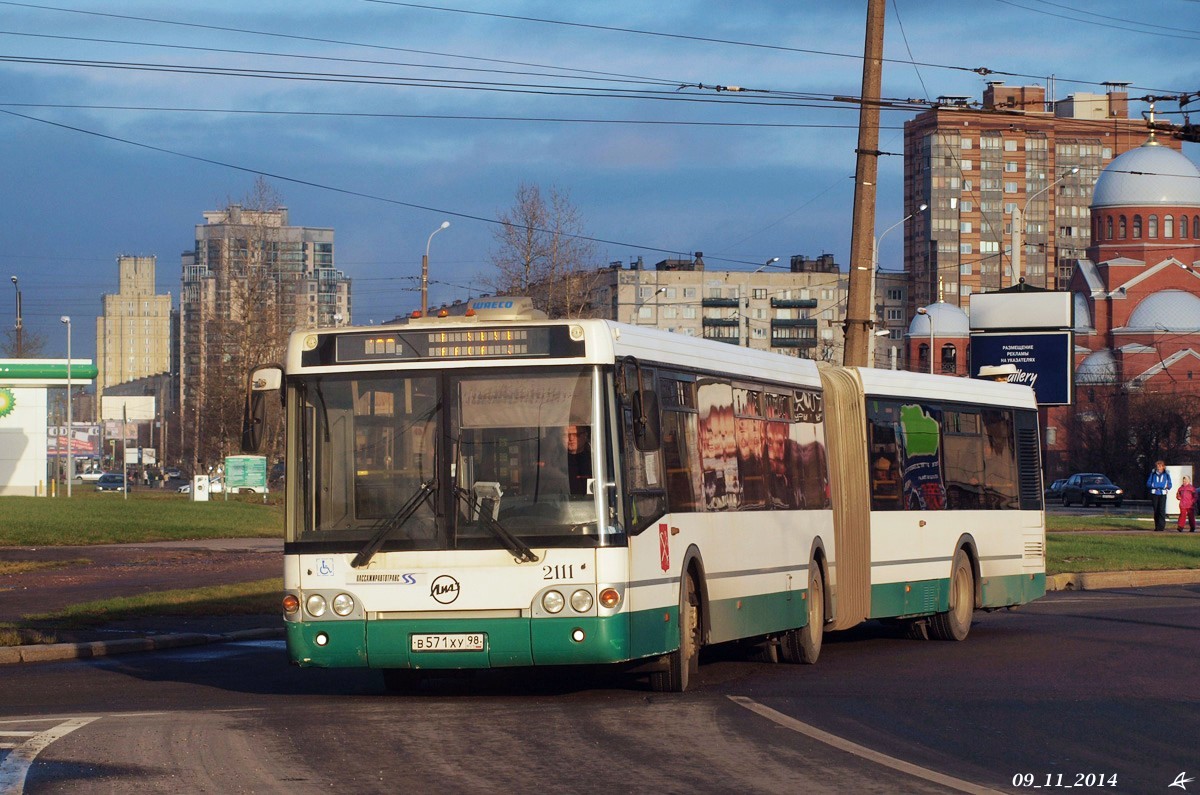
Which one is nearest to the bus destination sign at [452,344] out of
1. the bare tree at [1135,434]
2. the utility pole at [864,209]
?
the utility pole at [864,209]

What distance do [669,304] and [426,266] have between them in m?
106

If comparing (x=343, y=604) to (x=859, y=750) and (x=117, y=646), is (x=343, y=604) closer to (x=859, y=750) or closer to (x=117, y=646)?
(x=859, y=750)

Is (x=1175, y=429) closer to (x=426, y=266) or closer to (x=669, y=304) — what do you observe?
(x=426, y=266)

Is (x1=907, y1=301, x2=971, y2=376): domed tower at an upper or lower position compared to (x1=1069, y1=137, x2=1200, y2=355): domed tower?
lower

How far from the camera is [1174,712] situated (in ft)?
36.5

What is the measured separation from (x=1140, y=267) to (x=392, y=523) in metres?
107

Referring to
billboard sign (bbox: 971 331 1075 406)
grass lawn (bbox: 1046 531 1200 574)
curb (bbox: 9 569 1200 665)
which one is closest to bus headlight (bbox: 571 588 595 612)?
curb (bbox: 9 569 1200 665)

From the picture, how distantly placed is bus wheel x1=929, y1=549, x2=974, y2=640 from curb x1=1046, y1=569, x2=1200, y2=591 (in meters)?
8.47

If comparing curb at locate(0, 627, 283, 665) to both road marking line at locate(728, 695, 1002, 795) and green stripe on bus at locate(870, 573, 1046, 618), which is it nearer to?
green stripe on bus at locate(870, 573, 1046, 618)

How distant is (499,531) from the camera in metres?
11.0

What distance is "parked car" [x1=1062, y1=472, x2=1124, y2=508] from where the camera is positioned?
246 ft

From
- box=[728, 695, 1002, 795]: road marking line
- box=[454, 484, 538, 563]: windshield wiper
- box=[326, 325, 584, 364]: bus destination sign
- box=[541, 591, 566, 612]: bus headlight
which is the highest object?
box=[326, 325, 584, 364]: bus destination sign

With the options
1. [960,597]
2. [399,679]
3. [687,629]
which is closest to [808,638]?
[687,629]

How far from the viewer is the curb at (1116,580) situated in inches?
1036
